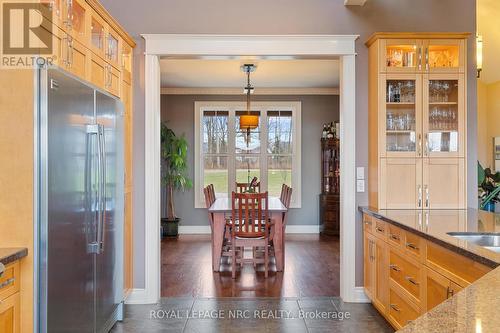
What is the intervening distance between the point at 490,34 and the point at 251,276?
5.00 m

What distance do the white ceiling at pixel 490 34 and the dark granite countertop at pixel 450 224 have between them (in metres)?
3.42

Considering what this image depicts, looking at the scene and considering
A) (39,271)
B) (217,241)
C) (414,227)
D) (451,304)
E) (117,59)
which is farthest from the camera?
(217,241)

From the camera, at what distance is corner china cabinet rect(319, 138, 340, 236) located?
25.1ft

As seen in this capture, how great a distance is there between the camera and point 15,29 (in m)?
2.16

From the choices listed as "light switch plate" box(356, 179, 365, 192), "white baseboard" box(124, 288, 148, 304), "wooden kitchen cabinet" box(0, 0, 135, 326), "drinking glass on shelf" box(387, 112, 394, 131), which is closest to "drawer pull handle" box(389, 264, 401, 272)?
"light switch plate" box(356, 179, 365, 192)

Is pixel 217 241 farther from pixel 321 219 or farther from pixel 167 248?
pixel 321 219

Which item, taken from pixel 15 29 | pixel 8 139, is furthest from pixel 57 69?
pixel 8 139

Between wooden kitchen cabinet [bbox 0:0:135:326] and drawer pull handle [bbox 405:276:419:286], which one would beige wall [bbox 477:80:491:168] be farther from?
wooden kitchen cabinet [bbox 0:0:135:326]

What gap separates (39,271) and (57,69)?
1023 millimetres

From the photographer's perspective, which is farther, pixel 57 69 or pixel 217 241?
pixel 217 241

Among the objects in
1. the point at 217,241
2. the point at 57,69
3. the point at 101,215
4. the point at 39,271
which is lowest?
the point at 217,241

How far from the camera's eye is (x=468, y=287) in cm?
139

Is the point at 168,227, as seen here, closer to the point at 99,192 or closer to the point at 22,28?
the point at 99,192

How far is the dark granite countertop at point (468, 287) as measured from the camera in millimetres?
1019
